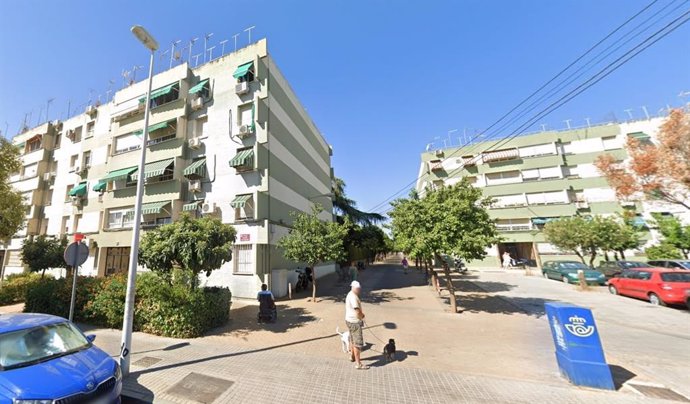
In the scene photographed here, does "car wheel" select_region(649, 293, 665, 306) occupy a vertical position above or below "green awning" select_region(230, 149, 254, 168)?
below

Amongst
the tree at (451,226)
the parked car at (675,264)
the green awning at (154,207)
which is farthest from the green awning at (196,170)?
the parked car at (675,264)

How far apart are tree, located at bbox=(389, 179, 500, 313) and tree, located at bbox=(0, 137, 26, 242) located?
21992mm

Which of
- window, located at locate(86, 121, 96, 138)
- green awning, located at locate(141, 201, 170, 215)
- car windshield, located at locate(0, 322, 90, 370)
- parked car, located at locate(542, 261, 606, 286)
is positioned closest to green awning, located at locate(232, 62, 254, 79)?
green awning, located at locate(141, 201, 170, 215)

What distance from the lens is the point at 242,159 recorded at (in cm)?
1636

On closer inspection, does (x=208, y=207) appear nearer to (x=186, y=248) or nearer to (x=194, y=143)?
(x=194, y=143)

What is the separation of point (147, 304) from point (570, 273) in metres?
26.6

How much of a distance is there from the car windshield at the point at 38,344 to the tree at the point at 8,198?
16.8m

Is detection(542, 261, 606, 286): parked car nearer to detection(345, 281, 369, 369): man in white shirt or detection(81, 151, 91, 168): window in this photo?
detection(345, 281, 369, 369): man in white shirt

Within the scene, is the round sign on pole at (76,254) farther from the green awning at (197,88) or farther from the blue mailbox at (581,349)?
the green awning at (197,88)

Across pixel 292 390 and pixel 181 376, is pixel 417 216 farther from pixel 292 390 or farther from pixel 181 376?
pixel 181 376

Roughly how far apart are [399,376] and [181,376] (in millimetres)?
4744

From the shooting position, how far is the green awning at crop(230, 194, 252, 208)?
15938 mm

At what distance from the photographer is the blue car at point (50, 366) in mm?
3662

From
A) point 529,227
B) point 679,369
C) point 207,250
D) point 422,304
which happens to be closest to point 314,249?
point 207,250
